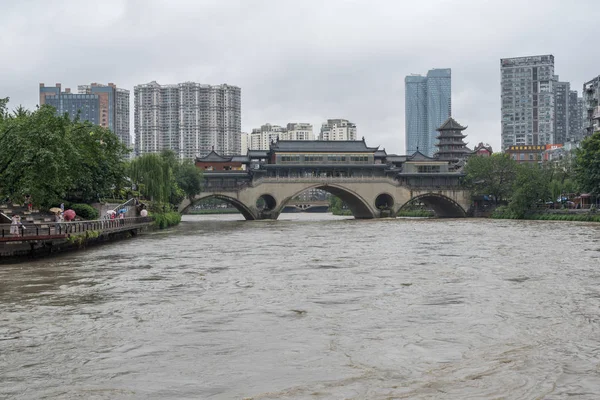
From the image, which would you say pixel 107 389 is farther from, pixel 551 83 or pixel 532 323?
pixel 551 83

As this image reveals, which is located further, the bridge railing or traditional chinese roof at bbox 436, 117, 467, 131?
traditional chinese roof at bbox 436, 117, 467, 131

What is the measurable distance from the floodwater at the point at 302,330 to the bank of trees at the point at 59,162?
6575 millimetres

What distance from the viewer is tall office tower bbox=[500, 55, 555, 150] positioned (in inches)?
6550

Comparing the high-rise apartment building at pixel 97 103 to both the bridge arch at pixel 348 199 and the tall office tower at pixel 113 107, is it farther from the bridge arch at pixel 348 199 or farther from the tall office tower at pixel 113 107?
the bridge arch at pixel 348 199

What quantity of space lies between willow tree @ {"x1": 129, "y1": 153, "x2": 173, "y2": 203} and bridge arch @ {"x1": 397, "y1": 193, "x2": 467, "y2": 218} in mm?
32915

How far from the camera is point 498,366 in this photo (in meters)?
10.5

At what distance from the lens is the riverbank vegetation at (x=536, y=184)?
58.4 meters

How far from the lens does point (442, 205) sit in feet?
291

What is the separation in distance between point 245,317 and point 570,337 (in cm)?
634

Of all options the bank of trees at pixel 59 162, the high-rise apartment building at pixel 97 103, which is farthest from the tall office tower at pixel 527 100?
the bank of trees at pixel 59 162

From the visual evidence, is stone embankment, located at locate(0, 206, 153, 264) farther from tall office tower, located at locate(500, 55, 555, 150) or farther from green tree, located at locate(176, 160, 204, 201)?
tall office tower, located at locate(500, 55, 555, 150)

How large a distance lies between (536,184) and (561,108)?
4985 inches

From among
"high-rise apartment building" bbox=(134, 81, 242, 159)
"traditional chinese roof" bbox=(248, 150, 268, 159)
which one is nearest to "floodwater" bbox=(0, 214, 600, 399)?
"traditional chinese roof" bbox=(248, 150, 268, 159)

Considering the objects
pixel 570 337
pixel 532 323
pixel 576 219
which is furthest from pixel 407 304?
pixel 576 219
